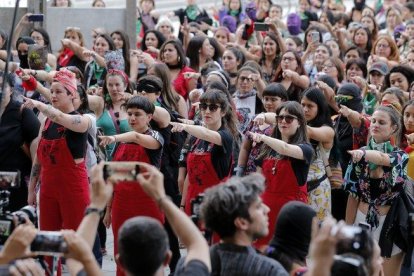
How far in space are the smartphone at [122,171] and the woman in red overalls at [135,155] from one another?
2950 millimetres

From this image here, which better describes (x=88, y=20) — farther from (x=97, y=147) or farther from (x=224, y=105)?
(x=224, y=105)

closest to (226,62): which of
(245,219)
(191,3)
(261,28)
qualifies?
(261,28)

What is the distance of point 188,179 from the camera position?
8695 millimetres

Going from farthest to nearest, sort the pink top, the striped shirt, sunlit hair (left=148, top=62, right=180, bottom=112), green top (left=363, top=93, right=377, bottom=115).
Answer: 1. the pink top
2. green top (left=363, top=93, right=377, bottom=115)
3. sunlit hair (left=148, top=62, right=180, bottom=112)
4. the striped shirt

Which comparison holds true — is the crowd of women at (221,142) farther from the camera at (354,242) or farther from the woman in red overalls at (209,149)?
the camera at (354,242)

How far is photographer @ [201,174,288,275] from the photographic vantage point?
515 centimetres

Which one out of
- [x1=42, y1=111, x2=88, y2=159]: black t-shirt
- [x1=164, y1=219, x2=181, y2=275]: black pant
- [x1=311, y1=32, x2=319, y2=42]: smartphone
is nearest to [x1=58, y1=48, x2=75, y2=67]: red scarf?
[x1=311, y1=32, x2=319, y2=42]: smartphone

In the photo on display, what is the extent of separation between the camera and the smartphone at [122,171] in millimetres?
4922

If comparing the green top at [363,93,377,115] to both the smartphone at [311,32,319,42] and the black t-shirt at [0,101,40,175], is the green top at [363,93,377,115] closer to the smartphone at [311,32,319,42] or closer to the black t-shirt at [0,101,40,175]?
the smartphone at [311,32,319,42]

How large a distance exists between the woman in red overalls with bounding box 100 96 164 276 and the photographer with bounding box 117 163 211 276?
3.15 meters

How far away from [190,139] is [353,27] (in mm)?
7782

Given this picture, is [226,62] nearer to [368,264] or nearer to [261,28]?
[261,28]

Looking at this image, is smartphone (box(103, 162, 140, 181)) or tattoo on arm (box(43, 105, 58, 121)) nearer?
smartphone (box(103, 162, 140, 181))

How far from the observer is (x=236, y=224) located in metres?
5.16
